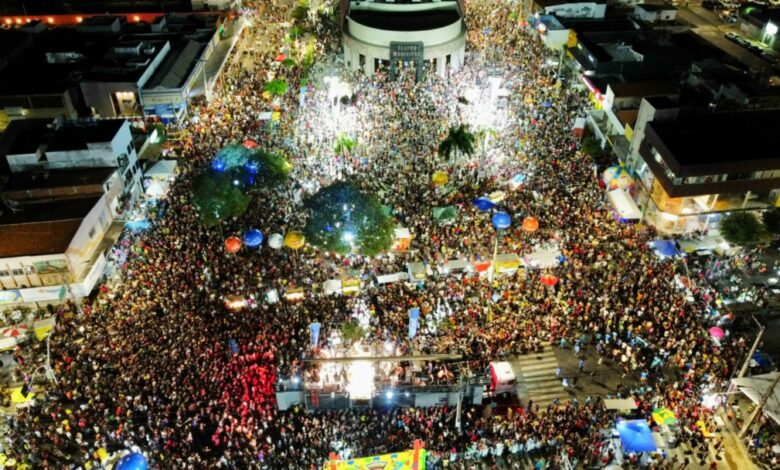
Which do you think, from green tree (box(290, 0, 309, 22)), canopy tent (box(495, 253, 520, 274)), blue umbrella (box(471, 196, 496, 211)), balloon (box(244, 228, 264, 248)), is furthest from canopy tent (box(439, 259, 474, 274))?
green tree (box(290, 0, 309, 22))

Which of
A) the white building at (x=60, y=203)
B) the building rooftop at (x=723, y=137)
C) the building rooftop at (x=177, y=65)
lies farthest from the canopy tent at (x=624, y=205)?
the building rooftop at (x=177, y=65)

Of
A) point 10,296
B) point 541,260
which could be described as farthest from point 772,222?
point 10,296

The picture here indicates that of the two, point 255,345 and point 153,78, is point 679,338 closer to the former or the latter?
point 255,345

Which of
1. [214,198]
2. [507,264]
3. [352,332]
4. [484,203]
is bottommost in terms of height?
[507,264]

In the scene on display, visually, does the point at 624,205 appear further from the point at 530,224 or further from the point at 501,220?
the point at 501,220

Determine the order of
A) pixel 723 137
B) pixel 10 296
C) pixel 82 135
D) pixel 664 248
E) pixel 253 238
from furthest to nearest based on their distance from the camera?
pixel 82 135, pixel 723 137, pixel 253 238, pixel 664 248, pixel 10 296

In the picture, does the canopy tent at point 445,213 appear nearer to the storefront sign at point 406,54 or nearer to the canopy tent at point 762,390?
the canopy tent at point 762,390
